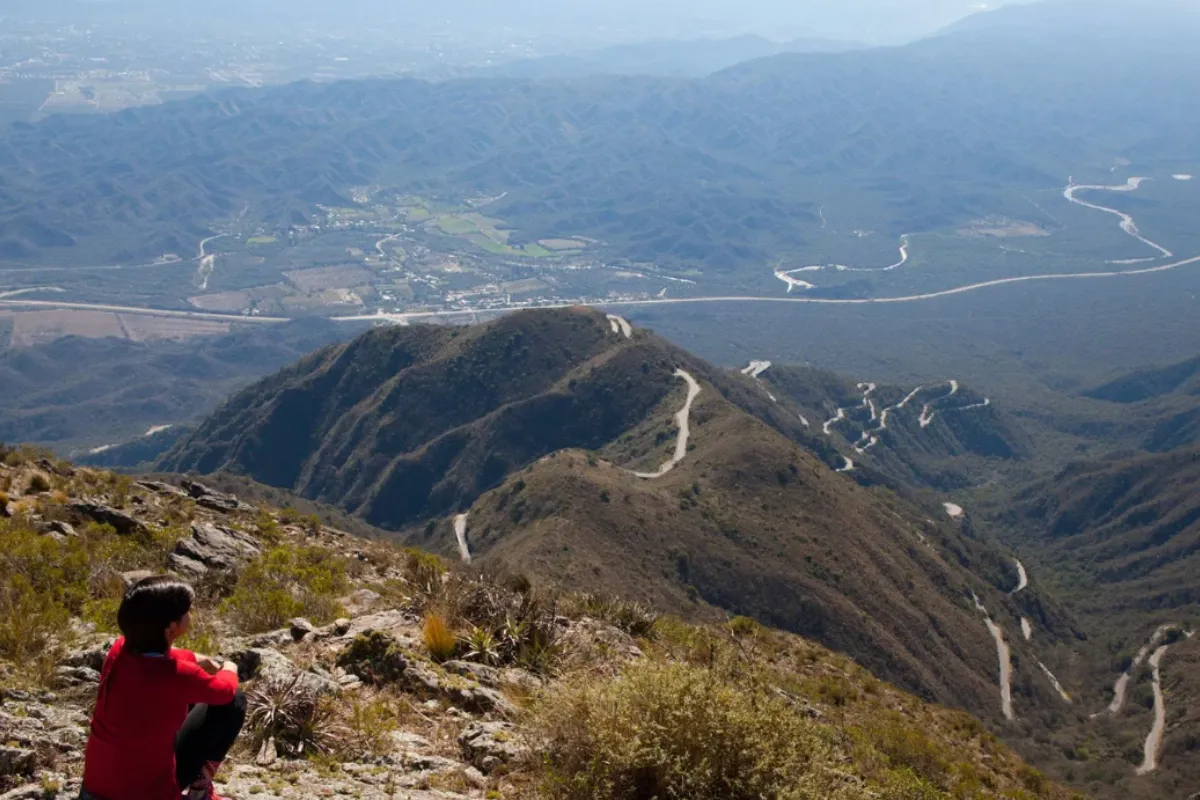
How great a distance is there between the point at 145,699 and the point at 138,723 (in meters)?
0.20

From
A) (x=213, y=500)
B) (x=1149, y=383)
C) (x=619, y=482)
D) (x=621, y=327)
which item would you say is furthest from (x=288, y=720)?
(x=1149, y=383)

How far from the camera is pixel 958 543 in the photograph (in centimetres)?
8925

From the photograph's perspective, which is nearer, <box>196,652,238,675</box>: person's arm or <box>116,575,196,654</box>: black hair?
<box>116,575,196,654</box>: black hair

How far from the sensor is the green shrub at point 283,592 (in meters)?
13.0

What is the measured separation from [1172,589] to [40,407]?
194 m

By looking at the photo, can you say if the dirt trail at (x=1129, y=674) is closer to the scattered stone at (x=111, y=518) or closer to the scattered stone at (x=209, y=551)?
the scattered stone at (x=209, y=551)

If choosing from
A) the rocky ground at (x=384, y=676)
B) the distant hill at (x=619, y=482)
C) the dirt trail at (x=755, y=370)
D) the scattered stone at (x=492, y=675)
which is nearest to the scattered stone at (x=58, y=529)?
the rocky ground at (x=384, y=676)

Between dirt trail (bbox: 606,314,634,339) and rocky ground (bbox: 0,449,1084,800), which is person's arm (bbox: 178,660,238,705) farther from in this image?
dirt trail (bbox: 606,314,634,339)

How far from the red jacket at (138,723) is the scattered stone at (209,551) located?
9.55 metres

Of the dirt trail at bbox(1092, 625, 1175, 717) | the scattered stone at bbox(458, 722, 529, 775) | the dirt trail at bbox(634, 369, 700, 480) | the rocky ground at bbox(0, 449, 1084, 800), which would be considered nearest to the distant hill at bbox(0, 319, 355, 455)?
the dirt trail at bbox(634, 369, 700, 480)

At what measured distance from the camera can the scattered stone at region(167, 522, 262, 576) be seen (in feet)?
52.2

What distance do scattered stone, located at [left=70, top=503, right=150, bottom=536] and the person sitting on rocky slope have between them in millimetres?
12327

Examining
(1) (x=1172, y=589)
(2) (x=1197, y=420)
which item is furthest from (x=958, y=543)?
(2) (x=1197, y=420)

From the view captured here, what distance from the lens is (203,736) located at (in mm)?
7133
